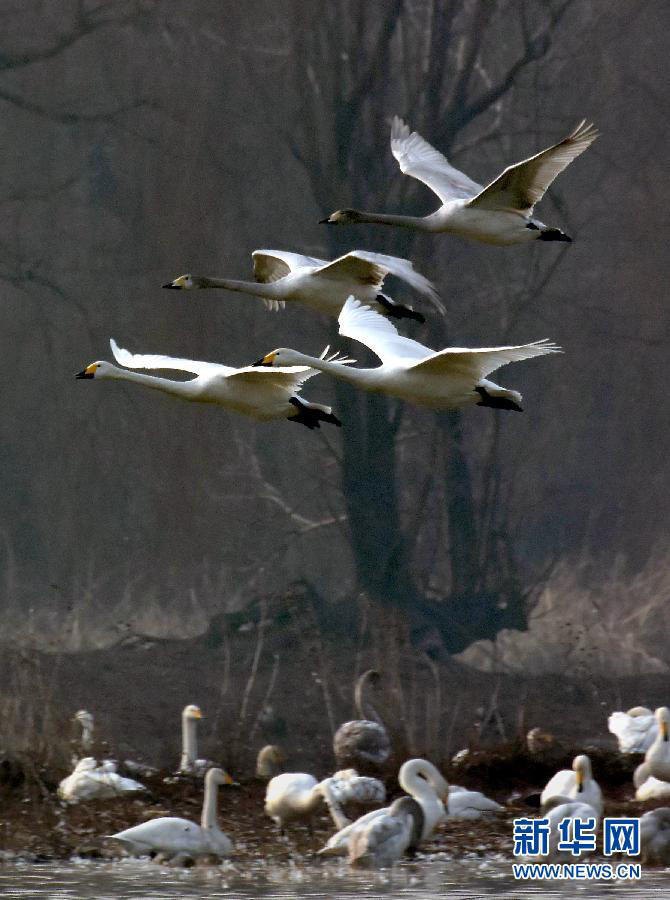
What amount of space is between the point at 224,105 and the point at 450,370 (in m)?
11.4

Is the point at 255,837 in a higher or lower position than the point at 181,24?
lower

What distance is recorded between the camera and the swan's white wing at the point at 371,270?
11.4 meters

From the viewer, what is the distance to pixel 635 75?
68.1 feet

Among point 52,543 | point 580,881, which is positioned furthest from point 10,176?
point 580,881

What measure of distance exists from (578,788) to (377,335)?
2602mm

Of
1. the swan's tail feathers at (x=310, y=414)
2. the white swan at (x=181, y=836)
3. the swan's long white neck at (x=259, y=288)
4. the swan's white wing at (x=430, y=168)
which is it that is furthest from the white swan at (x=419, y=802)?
the swan's white wing at (x=430, y=168)

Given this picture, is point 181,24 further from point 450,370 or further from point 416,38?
point 450,370

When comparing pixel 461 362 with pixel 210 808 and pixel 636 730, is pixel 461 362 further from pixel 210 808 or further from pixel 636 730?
pixel 636 730

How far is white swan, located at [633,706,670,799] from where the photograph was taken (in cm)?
1250

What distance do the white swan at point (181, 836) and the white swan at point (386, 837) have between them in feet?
2.18

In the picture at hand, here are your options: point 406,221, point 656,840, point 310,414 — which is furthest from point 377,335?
point 656,840

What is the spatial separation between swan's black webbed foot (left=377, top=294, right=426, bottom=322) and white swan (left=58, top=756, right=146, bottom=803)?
2791 millimetres

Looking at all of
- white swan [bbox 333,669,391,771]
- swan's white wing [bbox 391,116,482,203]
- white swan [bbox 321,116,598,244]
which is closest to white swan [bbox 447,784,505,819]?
white swan [bbox 333,669,391,771]

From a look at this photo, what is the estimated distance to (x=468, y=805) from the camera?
39.7 feet
